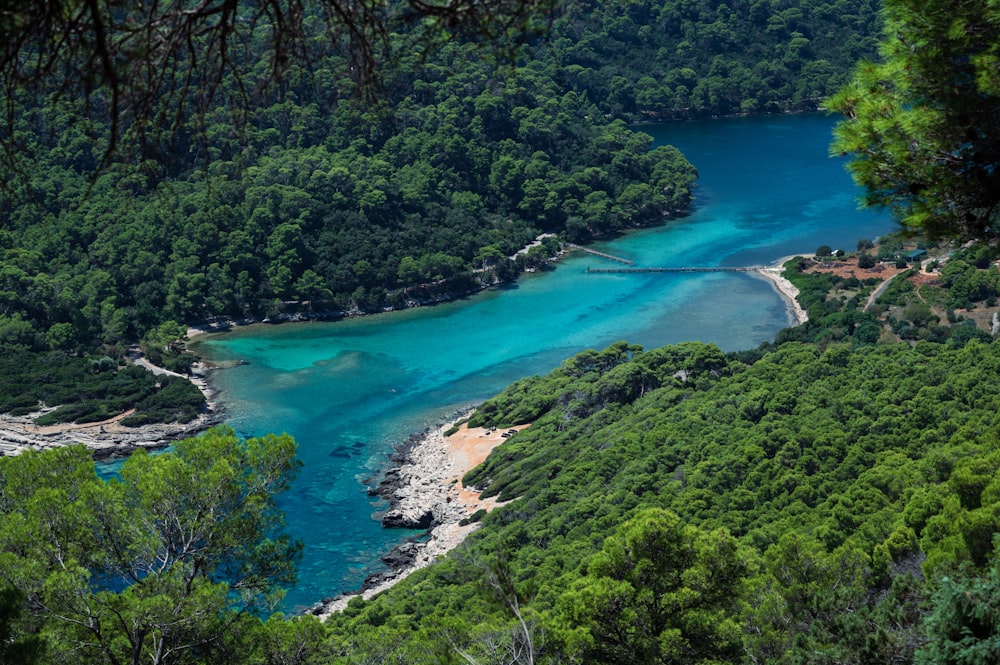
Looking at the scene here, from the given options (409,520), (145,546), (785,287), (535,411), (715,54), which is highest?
(715,54)

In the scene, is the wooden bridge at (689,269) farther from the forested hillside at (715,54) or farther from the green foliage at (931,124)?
the green foliage at (931,124)

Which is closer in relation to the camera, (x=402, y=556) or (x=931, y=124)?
(x=931, y=124)

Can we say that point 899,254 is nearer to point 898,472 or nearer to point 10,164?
point 898,472

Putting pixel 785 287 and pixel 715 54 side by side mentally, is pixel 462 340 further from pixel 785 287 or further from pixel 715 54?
pixel 715 54

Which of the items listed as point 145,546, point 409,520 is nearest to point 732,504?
point 409,520

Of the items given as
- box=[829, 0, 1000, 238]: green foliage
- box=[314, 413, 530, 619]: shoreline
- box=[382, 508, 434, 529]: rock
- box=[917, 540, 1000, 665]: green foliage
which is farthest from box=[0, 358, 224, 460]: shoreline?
box=[829, 0, 1000, 238]: green foliage

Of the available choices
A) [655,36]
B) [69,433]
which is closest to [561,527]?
[69,433]
